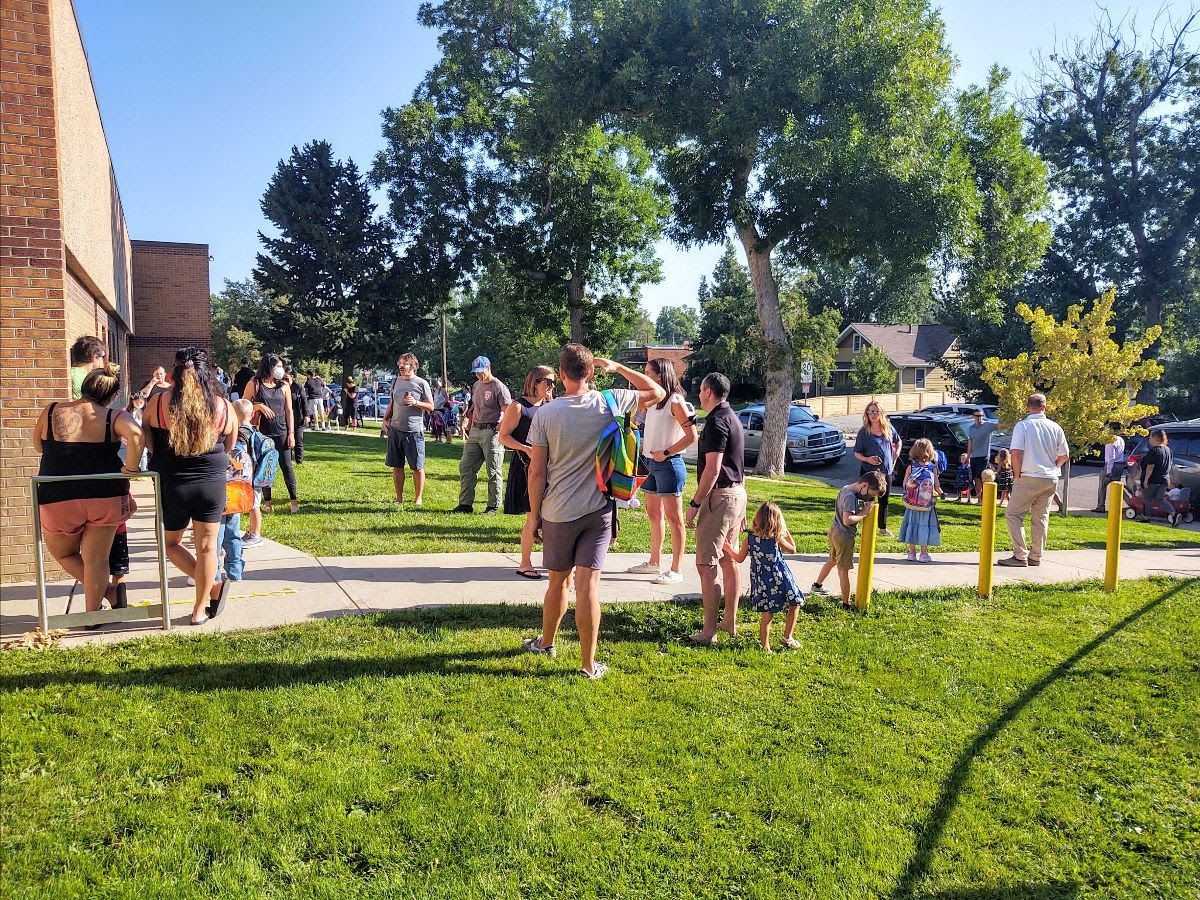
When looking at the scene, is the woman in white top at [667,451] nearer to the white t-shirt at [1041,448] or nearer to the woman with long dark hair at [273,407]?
the white t-shirt at [1041,448]

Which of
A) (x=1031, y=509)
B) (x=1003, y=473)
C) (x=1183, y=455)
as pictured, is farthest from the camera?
(x=1003, y=473)

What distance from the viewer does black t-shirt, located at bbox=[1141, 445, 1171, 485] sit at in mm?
14655

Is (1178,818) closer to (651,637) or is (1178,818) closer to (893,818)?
(893,818)

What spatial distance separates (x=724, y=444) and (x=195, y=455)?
3.46m

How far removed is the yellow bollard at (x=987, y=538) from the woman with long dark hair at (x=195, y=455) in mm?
5958

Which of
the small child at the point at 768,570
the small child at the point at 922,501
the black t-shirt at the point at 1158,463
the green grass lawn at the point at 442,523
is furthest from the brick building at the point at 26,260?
the black t-shirt at the point at 1158,463

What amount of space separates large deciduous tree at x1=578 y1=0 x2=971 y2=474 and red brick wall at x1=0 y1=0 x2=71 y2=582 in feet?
44.5

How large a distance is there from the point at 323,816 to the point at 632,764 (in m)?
1.44

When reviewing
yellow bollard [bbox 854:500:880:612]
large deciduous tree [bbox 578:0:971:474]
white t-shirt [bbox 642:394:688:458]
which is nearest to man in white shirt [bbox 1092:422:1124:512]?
large deciduous tree [bbox 578:0:971:474]

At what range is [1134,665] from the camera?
6039mm

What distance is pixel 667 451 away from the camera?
22.5ft

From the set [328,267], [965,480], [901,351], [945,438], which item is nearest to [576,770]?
[965,480]

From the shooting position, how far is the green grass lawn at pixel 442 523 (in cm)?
861

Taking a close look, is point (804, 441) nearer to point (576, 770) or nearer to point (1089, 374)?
point (1089, 374)
